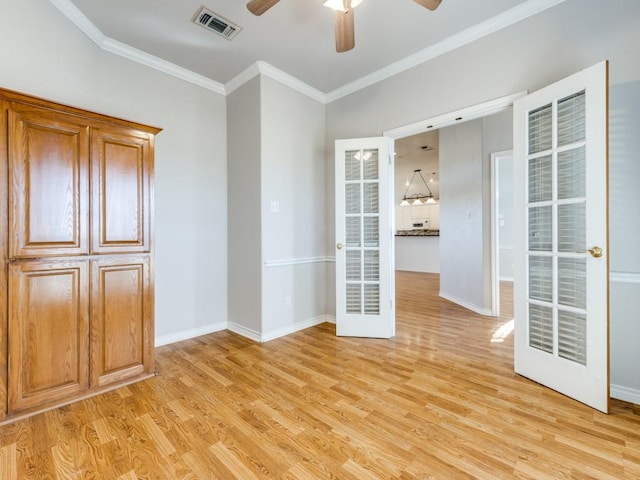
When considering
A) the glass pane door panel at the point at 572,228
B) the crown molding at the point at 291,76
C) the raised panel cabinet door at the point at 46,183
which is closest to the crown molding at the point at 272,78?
the crown molding at the point at 291,76

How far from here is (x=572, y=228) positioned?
6.84ft

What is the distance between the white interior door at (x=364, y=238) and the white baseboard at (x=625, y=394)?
1.75 m

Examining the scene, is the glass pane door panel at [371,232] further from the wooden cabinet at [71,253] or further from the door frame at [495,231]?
the wooden cabinet at [71,253]

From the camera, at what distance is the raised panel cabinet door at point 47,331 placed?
1837 mm

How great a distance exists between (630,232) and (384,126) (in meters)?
2.29

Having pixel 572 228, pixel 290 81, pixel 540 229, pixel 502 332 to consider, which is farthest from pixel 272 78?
pixel 502 332

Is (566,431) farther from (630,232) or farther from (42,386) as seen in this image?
(42,386)

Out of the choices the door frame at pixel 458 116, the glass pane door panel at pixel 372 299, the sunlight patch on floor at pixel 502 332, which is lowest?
the sunlight patch on floor at pixel 502 332

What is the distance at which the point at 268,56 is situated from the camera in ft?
10.1

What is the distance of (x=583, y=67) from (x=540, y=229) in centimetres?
117

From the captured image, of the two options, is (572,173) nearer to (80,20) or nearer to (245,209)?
(245,209)

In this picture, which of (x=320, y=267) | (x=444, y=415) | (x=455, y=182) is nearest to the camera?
(x=444, y=415)

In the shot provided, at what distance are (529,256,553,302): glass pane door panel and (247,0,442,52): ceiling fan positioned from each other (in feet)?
6.32

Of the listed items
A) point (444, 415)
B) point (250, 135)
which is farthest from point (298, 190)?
point (444, 415)
